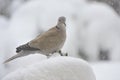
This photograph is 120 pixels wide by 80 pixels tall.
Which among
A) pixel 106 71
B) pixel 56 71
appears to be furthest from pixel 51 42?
pixel 106 71

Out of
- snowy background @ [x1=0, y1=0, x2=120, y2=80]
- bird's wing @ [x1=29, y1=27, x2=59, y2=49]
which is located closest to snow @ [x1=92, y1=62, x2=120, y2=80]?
snowy background @ [x1=0, y1=0, x2=120, y2=80]

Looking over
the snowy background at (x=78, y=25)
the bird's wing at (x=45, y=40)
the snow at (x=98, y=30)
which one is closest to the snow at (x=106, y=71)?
the snowy background at (x=78, y=25)

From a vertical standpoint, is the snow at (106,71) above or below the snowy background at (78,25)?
below

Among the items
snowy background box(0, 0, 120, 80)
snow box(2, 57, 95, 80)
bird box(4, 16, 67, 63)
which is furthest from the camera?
snowy background box(0, 0, 120, 80)

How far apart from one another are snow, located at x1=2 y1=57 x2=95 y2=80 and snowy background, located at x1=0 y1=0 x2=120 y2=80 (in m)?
3.17

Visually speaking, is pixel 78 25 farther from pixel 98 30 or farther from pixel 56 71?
pixel 56 71

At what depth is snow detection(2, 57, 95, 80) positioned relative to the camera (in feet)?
7.71

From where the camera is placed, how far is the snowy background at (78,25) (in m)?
6.01

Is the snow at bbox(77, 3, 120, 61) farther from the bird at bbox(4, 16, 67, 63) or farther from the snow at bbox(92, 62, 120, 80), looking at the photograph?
the bird at bbox(4, 16, 67, 63)

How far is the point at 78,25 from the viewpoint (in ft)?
20.7

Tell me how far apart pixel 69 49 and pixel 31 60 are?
3.14 metres

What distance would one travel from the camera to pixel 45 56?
2838mm

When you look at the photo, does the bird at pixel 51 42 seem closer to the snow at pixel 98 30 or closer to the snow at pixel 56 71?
the snow at pixel 56 71

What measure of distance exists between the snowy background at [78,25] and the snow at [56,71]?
317 cm
